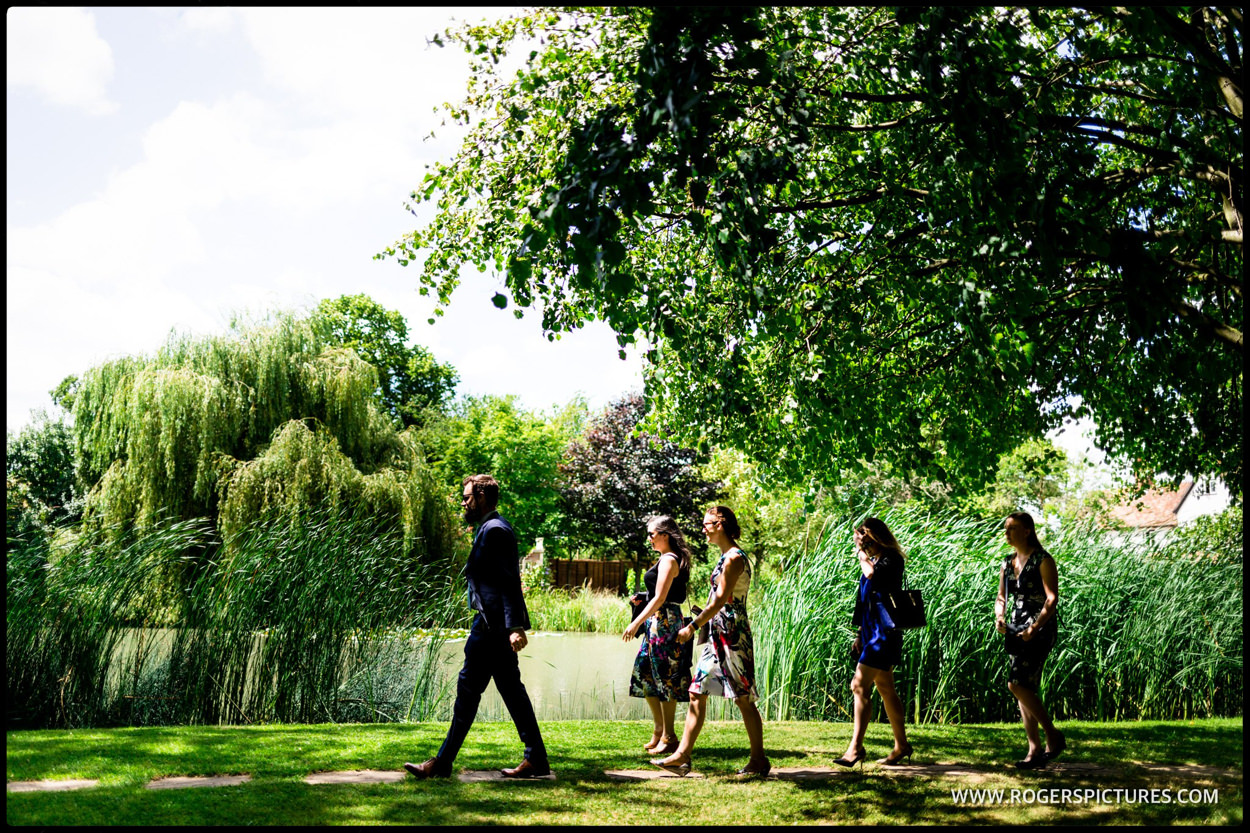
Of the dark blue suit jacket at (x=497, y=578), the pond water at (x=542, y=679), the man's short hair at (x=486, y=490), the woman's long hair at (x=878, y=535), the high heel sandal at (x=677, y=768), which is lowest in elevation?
the pond water at (x=542, y=679)

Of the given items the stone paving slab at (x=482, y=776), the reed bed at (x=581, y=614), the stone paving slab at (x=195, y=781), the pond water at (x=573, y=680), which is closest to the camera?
the stone paving slab at (x=195, y=781)

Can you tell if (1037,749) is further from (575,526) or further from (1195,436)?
(575,526)

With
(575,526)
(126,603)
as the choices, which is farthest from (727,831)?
(575,526)

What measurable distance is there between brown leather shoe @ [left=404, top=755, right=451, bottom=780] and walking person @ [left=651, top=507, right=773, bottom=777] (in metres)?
1.43

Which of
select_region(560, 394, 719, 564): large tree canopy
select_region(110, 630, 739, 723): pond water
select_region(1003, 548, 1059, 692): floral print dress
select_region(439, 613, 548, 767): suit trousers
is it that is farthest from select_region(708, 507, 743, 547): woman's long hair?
select_region(560, 394, 719, 564): large tree canopy

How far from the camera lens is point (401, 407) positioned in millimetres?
45594

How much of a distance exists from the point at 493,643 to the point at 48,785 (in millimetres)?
2666

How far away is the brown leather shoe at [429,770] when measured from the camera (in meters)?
5.77

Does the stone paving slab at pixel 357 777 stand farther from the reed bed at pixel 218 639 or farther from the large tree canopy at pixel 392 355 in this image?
the large tree canopy at pixel 392 355

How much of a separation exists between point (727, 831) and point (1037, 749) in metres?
2.95

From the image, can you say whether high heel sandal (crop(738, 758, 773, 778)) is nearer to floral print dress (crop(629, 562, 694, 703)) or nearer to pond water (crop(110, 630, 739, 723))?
floral print dress (crop(629, 562, 694, 703))

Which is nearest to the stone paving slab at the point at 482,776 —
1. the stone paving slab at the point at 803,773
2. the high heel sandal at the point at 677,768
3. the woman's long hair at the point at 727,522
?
the high heel sandal at the point at 677,768

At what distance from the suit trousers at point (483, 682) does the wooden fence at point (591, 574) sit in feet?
78.0

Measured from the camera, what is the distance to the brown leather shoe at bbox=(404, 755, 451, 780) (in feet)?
18.9
